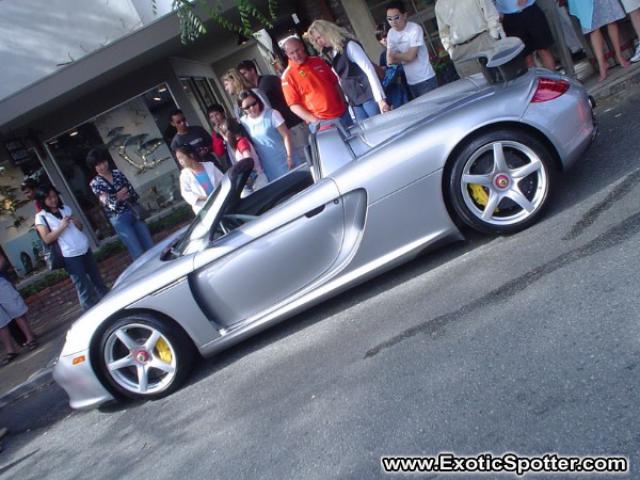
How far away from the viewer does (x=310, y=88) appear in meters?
6.53

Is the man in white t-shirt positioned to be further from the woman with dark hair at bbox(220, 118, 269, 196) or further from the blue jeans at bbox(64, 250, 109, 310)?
the blue jeans at bbox(64, 250, 109, 310)

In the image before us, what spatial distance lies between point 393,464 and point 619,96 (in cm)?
548

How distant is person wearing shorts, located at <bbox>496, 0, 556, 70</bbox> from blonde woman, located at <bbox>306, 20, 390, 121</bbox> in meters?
1.89

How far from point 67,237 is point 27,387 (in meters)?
1.70

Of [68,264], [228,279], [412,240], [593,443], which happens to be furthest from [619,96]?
[68,264]

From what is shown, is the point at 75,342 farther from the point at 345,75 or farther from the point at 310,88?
the point at 345,75

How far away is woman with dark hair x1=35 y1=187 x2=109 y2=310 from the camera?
23.9 ft

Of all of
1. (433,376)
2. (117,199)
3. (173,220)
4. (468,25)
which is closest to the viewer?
(433,376)

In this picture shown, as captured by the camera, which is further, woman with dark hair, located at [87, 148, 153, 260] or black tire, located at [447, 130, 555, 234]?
woman with dark hair, located at [87, 148, 153, 260]

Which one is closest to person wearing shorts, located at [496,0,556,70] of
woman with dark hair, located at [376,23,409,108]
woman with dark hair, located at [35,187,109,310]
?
woman with dark hair, located at [376,23,409,108]

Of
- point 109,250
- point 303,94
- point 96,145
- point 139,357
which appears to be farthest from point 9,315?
point 96,145

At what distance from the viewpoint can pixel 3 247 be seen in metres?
11.6

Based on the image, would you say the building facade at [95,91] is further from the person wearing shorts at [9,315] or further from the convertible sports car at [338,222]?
the convertible sports car at [338,222]

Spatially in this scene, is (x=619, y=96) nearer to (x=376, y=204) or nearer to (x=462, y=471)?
(x=376, y=204)
